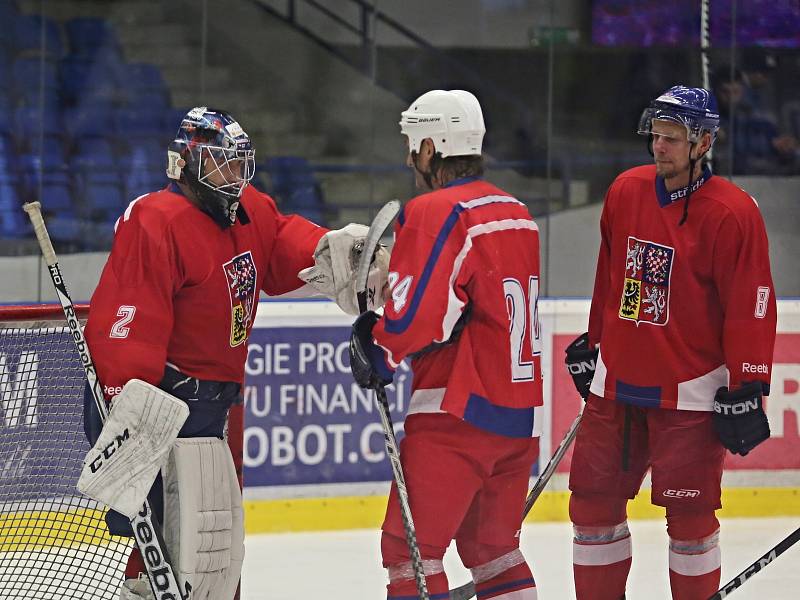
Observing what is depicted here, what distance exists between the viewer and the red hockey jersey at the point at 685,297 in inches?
127

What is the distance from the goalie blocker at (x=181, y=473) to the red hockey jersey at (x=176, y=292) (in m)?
0.05

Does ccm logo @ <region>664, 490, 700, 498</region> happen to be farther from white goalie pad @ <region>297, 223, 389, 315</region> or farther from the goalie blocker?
the goalie blocker

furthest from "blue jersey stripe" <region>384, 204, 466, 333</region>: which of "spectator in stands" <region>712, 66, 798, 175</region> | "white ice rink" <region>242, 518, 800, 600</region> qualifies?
"spectator in stands" <region>712, 66, 798, 175</region>

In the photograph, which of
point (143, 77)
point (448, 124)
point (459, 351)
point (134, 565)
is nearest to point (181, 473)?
point (134, 565)

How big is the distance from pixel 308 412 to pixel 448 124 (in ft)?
Answer: 7.21

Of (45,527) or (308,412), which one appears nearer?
(45,527)

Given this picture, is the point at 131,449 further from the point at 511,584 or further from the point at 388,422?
the point at 511,584

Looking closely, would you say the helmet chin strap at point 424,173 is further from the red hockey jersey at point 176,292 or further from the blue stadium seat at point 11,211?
the blue stadium seat at point 11,211

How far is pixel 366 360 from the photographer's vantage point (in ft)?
9.53

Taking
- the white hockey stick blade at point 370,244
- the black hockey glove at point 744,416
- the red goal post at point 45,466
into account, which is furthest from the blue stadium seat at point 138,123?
the black hockey glove at point 744,416

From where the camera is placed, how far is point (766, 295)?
324 cm

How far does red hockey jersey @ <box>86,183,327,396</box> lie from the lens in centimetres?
276

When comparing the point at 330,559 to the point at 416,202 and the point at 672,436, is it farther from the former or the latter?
the point at 416,202

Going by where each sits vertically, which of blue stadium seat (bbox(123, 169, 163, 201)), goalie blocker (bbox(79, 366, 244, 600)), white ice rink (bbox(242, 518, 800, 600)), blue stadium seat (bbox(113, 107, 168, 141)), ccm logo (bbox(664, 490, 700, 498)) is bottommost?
white ice rink (bbox(242, 518, 800, 600))
